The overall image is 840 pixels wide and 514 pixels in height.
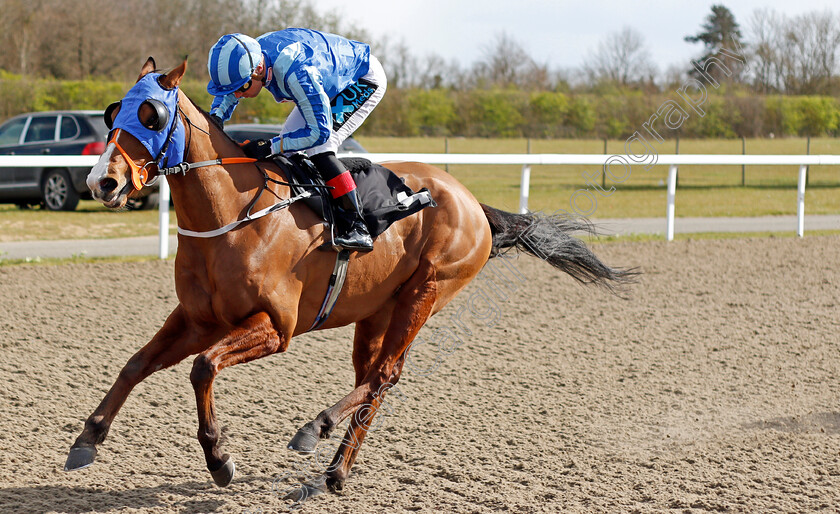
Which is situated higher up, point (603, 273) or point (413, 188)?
point (413, 188)

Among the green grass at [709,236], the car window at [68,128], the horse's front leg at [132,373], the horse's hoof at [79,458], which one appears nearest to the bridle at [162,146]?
the horse's front leg at [132,373]

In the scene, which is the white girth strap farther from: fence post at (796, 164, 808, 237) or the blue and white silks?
fence post at (796, 164, 808, 237)

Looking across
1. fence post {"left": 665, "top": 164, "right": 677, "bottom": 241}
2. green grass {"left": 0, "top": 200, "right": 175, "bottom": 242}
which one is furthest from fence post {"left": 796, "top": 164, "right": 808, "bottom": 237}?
green grass {"left": 0, "top": 200, "right": 175, "bottom": 242}

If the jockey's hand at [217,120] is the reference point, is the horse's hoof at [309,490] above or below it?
below

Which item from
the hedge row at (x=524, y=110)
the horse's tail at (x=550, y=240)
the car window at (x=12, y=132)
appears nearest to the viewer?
the horse's tail at (x=550, y=240)

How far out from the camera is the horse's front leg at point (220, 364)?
325cm

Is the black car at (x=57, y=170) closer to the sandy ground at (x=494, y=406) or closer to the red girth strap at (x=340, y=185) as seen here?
the sandy ground at (x=494, y=406)

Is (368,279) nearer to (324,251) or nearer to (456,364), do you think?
(324,251)

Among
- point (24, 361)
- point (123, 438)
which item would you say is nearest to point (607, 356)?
point (123, 438)

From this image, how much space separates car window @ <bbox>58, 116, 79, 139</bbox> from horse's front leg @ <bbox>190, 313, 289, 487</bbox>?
33.7 feet

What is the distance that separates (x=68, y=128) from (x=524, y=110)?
20429 mm

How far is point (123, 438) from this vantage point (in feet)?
13.7

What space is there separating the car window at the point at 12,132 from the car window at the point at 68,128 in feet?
3.07

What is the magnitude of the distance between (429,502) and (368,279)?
1.06 m
